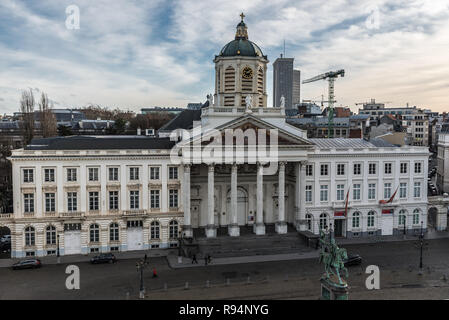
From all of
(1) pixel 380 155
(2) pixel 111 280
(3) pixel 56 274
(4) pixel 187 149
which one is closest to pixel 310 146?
(1) pixel 380 155

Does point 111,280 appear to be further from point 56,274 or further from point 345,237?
point 345,237

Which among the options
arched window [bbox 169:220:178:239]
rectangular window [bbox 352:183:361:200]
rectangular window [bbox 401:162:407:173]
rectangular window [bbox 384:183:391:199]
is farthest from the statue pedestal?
rectangular window [bbox 401:162:407:173]

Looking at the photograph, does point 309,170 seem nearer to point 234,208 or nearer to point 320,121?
point 234,208

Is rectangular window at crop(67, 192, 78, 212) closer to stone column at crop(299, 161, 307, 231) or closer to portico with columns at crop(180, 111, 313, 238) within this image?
portico with columns at crop(180, 111, 313, 238)

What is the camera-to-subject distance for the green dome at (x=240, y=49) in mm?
58866

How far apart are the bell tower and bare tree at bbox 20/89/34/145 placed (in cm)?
4527

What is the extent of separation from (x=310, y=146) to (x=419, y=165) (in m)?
18.2

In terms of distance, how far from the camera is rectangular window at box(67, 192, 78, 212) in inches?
1960

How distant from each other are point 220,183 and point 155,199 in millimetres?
9253

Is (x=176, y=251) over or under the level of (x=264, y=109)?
under

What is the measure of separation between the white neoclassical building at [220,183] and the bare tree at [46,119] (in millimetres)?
38236

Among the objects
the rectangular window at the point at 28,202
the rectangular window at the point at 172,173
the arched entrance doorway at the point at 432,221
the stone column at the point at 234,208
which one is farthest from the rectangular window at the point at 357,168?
the rectangular window at the point at 28,202

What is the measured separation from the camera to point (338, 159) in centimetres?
5669
